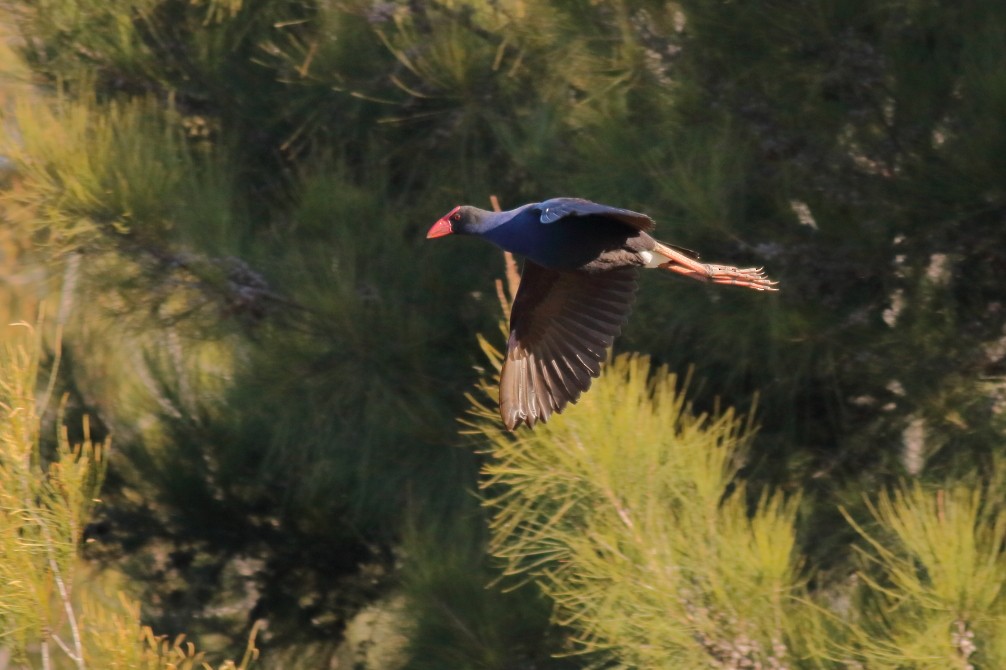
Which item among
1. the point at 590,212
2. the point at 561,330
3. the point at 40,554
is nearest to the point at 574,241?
the point at 561,330

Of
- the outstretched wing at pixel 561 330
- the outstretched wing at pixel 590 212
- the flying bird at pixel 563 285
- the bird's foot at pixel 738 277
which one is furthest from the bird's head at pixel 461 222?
the bird's foot at pixel 738 277

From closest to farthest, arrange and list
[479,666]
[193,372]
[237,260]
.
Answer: [479,666] < [237,260] < [193,372]

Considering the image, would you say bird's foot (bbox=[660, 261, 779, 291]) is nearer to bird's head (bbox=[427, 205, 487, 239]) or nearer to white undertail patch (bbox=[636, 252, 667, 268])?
white undertail patch (bbox=[636, 252, 667, 268])

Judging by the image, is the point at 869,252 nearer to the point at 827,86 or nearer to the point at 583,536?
the point at 827,86

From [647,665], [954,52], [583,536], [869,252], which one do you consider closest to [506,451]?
[583,536]

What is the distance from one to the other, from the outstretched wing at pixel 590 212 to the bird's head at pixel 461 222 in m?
0.30

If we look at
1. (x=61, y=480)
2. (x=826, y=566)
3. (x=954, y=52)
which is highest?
(x=954, y=52)

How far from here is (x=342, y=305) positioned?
3504mm

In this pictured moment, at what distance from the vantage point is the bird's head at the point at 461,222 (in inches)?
116

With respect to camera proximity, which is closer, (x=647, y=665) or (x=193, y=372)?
(x=647, y=665)

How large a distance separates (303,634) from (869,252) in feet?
6.35

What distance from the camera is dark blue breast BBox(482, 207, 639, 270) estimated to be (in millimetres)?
2852

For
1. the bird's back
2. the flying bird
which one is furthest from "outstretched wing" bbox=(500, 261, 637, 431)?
the bird's back

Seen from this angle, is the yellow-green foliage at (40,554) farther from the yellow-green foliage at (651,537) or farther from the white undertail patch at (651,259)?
the white undertail patch at (651,259)
